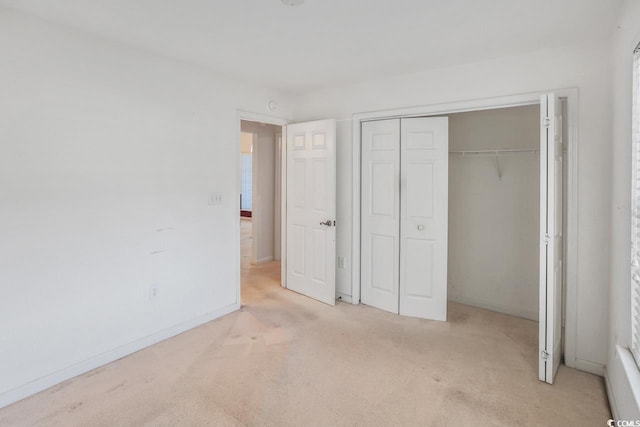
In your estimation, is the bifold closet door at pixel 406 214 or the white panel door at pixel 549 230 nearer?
the white panel door at pixel 549 230

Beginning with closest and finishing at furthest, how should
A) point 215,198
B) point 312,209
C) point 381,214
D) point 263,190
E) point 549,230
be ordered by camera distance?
point 549,230 → point 215,198 → point 381,214 → point 312,209 → point 263,190

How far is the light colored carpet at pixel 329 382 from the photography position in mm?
1999

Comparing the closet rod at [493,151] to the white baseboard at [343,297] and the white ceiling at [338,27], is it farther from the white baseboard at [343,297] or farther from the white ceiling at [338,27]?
the white baseboard at [343,297]

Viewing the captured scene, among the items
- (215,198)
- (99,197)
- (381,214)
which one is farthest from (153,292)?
(381,214)

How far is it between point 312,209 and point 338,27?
198 cm

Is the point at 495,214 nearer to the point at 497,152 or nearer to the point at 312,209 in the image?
the point at 497,152

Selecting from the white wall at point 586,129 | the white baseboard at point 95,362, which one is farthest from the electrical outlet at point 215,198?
the white wall at point 586,129

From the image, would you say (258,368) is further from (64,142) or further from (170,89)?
(170,89)

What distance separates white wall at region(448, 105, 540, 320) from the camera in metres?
3.42

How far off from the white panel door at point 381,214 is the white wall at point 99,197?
1423 millimetres

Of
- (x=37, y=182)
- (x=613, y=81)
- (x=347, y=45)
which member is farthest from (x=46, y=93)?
(x=613, y=81)

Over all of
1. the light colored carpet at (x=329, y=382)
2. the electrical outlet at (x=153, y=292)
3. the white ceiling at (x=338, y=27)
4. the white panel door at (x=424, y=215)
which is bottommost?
the light colored carpet at (x=329, y=382)

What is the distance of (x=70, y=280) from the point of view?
2.39 meters

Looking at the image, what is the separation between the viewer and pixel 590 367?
247 cm
